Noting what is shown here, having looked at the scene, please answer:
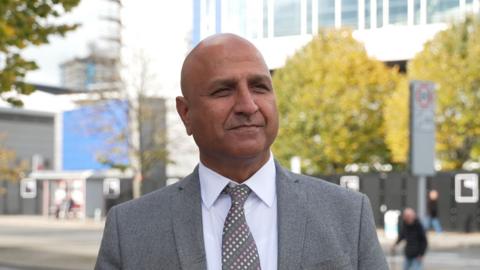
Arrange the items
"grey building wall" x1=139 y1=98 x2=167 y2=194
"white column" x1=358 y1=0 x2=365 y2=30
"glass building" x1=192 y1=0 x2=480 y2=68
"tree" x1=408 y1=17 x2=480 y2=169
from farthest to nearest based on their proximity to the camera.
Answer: "white column" x1=358 y1=0 x2=365 y2=30 < "grey building wall" x1=139 y1=98 x2=167 y2=194 < "glass building" x1=192 y1=0 x2=480 y2=68 < "tree" x1=408 y1=17 x2=480 y2=169

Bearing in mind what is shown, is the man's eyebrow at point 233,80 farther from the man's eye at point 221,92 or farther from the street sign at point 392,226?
the street sign at point 392,226

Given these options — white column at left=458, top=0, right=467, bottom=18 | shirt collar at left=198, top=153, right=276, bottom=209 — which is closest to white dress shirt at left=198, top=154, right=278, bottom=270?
shirt collar at left=198, top=153, right=276, bottom=209

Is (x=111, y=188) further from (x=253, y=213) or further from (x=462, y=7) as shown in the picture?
(x=253, y=213)

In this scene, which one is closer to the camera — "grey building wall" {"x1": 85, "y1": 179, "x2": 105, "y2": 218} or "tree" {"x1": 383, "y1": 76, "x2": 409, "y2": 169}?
"tree" {"x1": 383, "y1": 76, "x2": 409, "y2": 169}

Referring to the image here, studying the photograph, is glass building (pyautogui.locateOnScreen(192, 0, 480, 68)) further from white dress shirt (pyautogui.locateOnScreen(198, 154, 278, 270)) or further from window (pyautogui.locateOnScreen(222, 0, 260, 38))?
white dress shirt (pyautogui.locateOnScreen(198, 154, 278, 270))

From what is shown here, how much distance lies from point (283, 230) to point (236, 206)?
5.5 inches

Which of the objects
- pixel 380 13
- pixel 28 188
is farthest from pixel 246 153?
pixel 28 188

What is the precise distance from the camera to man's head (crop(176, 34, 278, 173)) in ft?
7.38

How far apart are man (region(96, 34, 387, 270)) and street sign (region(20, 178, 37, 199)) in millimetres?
60313

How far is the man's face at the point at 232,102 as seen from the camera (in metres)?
2.25

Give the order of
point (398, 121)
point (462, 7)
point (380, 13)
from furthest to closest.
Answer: point (380, 13)
point (462, 7)
point (398, 121)

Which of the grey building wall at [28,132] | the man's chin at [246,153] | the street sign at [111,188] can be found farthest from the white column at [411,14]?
the man's chin at [246,153]

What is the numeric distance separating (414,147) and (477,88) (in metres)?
25.9

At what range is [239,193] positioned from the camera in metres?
2.34
